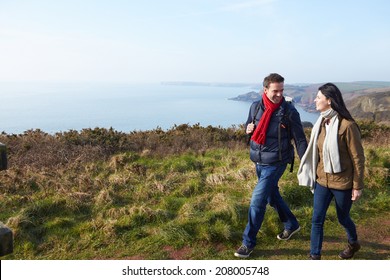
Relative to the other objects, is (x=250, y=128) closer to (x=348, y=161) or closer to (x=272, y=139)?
(x=272, y=139)

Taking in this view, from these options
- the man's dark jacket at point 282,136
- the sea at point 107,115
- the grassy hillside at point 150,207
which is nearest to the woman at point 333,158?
the man's dark jacket at point 282,136

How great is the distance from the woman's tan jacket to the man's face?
0.65 meters

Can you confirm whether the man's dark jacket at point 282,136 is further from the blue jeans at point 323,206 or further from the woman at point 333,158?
the blue jeans at point 323,206

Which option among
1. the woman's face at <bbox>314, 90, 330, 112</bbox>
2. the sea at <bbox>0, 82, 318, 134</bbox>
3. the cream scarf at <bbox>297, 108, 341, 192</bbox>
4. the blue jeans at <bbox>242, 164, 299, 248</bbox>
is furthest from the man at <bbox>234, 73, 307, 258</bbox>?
the sea at <bbox>0, 82, 318, 134</bbox>

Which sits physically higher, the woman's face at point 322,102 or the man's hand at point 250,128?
the woman's face at point 322,102

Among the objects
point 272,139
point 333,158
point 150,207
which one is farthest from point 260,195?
point 150,207

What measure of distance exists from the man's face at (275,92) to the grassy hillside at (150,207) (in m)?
1.75

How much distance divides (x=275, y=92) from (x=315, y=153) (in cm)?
76

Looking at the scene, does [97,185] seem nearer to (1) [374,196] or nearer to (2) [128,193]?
(2) [128,193]

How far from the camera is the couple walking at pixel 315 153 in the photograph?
10.1 ft

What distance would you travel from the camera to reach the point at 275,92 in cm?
349

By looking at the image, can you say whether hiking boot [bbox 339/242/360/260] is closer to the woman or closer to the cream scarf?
the woman

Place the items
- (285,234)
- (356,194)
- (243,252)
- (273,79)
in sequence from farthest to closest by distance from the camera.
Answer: (285,234) → (243,252) → (273,79) → (356,194)

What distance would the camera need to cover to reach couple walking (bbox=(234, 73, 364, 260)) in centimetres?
309
